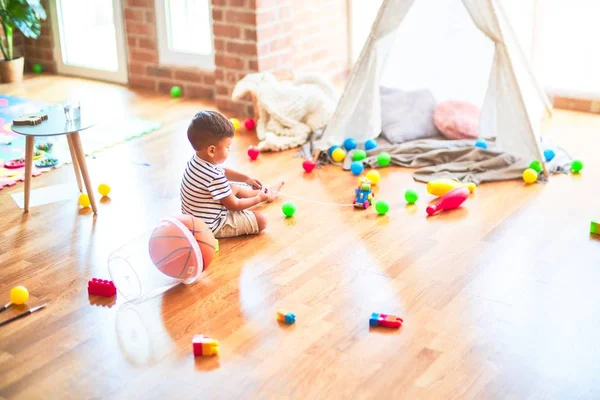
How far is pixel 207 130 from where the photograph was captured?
3.20 m

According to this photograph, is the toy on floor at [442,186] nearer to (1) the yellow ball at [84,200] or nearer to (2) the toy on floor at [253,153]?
(2) the toy on floor at [253,153]

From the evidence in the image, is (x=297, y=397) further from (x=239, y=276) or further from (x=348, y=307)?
(x=239, y=276)

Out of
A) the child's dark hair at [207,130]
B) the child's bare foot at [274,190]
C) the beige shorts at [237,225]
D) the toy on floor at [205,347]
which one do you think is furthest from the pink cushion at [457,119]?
the toy on floor at [205,347]

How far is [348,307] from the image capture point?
9.24 feet

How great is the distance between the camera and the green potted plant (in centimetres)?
552

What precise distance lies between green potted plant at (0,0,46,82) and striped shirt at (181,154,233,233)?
2871 millimetres

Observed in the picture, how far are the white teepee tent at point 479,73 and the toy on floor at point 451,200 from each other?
0.52 metres

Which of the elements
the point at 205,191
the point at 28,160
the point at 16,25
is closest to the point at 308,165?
the point at 205,191

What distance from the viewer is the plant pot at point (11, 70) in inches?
230

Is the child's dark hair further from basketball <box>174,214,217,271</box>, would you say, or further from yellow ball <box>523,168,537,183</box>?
yellow ball <box>523,168,537,183</box>

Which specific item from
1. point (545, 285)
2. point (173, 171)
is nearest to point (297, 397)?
point (545, 285)

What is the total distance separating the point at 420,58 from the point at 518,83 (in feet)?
2.60

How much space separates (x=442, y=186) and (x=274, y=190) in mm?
771

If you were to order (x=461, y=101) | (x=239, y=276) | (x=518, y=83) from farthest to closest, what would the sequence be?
(x=461, y=101), (x=518, y=83), (x=239, y=276)
